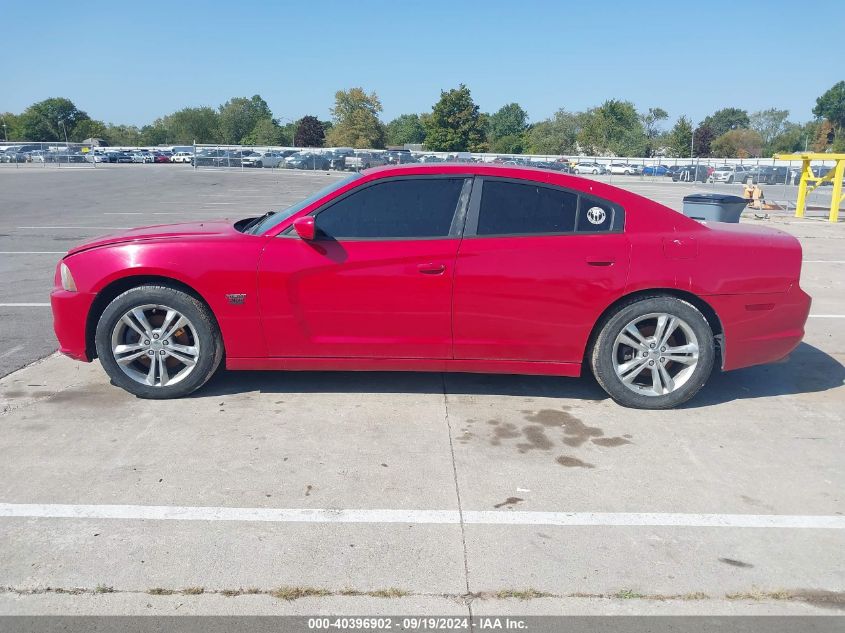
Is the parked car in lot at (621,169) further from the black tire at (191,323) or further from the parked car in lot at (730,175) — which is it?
the black tire at (191,323)

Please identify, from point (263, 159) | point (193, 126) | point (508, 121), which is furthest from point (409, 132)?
point (263, 159)

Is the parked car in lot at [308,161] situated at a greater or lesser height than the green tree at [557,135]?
lesser

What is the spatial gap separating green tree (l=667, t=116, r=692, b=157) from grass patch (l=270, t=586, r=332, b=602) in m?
82.6

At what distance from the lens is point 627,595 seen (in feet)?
9.20

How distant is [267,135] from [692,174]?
6160 cm

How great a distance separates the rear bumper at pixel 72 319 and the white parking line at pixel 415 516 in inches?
61.8

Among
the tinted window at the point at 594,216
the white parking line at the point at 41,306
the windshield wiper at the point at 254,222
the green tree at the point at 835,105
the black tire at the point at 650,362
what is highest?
the green tree at the point at 835,105

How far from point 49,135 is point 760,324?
113656 millimetres

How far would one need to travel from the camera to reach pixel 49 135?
100062mm

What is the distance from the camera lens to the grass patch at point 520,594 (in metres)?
2.78

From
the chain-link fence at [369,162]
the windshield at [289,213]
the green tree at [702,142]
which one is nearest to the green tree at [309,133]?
the chain-link fence at [369,162]

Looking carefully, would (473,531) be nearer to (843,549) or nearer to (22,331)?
(843,549)

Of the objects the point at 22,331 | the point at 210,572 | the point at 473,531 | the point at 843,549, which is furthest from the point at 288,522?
the point at 22,331

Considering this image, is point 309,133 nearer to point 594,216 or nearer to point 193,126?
point 193,126
